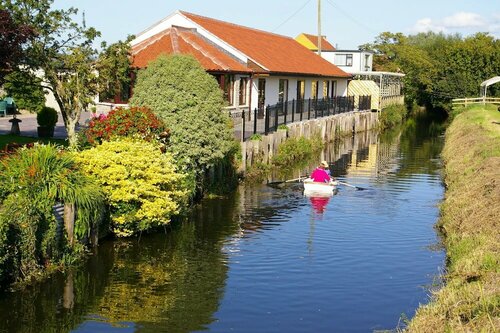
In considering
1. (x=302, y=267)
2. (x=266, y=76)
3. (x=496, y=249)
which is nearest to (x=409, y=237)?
(x=302, y=267)

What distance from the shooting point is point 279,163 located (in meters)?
35.9

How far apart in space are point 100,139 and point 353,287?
907 cm

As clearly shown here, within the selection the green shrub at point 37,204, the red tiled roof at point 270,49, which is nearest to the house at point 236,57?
the red tiled roof at point 270,49

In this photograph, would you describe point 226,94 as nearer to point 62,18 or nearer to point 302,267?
point 62,18

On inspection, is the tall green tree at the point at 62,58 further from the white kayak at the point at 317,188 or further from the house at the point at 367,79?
the house at the point at 367,79

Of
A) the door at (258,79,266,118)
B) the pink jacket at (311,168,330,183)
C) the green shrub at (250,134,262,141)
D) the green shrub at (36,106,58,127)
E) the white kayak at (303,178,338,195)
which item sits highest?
the door at (258,79,266,118)

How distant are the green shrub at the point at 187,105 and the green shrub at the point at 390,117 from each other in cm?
4354

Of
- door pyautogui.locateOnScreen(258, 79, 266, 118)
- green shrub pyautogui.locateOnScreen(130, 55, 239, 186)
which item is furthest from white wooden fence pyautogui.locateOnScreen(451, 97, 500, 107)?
green shrub pyautogui.locateOnScreen(130, 55, 239, 186)

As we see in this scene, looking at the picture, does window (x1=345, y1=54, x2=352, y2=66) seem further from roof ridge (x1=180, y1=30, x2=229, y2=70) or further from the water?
the water

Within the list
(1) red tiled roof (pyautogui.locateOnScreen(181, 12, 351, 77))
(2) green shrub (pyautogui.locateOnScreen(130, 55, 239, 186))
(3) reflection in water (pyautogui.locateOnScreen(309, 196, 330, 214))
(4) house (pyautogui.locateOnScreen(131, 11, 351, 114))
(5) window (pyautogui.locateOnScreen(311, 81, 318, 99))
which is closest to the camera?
(2) green shrub (pyautogui.locateOnScreen(130, 55, 239, 186))

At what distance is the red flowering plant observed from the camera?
68.4 feet

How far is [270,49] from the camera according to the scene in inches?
2063

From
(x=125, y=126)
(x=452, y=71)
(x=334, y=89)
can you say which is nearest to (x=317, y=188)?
(x=125, y=126)

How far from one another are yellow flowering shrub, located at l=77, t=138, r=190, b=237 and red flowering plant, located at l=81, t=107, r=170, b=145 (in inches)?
34.6
